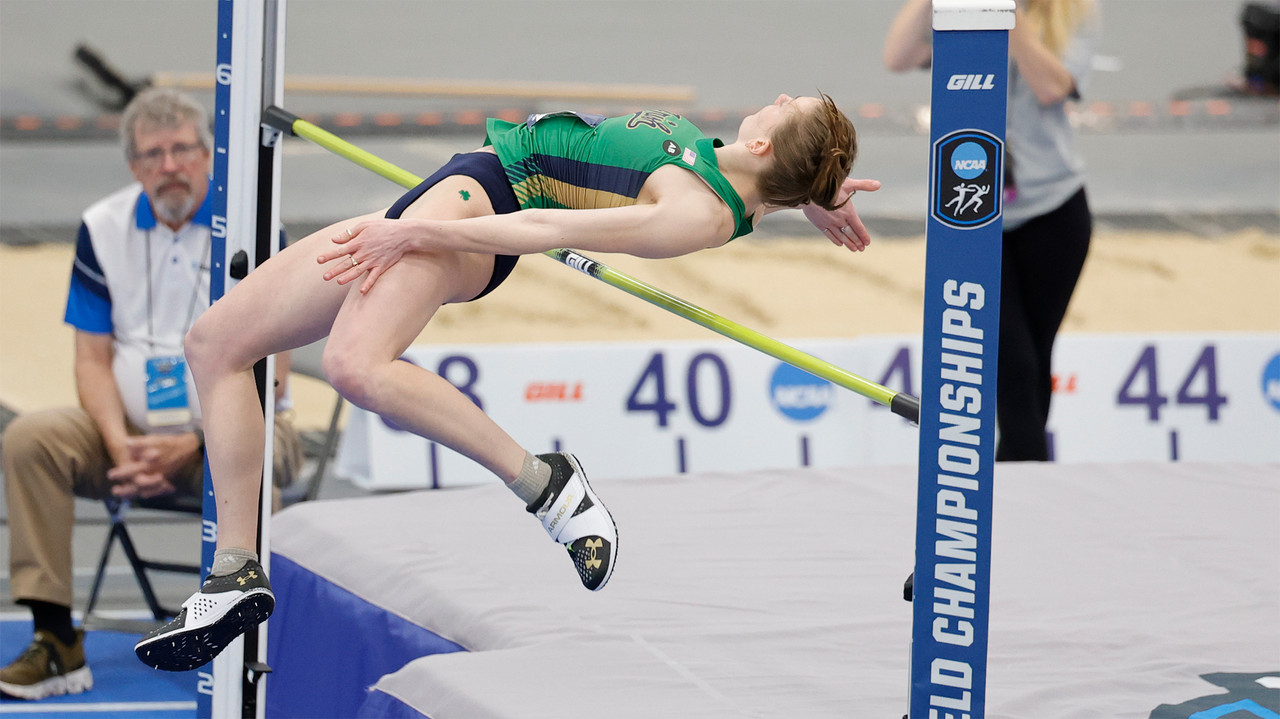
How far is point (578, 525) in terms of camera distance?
2.26 meters

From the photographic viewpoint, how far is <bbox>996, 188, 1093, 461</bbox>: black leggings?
13.0 feet

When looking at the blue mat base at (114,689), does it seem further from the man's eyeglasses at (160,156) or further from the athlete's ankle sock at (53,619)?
the man's eyeglasses at (160,156)

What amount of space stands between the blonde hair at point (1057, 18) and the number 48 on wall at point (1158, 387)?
5.08ft

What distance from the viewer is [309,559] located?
3174 mm

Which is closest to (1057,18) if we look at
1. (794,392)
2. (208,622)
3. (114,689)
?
(794,392)

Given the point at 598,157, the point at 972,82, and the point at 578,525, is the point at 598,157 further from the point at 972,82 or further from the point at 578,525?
the point at 972,82

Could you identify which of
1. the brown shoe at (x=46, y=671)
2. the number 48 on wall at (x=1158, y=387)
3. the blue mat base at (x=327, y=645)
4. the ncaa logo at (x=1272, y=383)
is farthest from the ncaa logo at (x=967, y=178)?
the ncaa logo at (x=1272, y=383)

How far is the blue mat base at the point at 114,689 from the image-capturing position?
3.58m

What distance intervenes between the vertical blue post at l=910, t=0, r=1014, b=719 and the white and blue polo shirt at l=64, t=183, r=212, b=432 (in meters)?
2.72

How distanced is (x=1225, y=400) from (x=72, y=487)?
3.97 m

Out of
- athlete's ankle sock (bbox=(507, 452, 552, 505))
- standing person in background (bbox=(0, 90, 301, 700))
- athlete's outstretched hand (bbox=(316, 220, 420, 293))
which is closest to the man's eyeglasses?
standing person in background (bbox=(0, 90, 301, 700))

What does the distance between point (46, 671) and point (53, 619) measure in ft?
0.45

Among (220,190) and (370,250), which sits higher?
(220,190)

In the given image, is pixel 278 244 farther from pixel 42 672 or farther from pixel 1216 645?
pixel 1216 645
